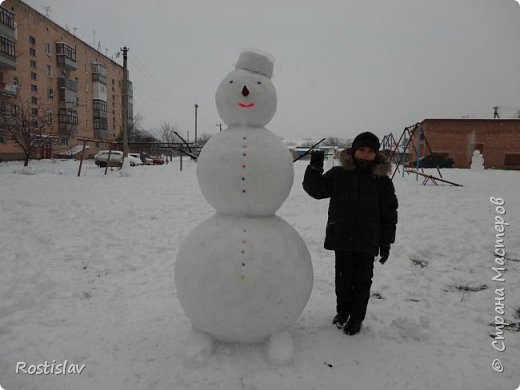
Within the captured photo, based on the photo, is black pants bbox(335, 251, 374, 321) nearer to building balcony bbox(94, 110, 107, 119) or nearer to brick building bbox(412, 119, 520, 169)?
brick building bbox(412, 119, 520, 169)

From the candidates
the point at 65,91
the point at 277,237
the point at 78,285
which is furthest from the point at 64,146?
the point at 277,237

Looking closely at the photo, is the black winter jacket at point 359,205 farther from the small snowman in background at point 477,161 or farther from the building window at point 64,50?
the building window at point 64,50

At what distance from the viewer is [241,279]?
8.00 feet

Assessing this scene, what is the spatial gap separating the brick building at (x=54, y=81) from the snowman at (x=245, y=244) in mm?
22457

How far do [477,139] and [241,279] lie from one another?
31562mm

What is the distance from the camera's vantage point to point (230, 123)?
2805 mm

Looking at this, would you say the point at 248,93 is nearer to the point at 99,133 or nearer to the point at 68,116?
the point at 68,116

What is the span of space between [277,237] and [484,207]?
753cm

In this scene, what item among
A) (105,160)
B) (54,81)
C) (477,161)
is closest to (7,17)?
(54,81)

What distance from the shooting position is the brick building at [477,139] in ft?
89.2

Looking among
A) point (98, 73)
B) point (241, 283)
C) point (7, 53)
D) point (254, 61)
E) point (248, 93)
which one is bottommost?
point (241, 283)

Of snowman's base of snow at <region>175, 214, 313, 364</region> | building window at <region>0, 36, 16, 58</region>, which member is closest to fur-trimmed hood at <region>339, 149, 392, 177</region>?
snowman's base of snow at <region>175, 214, 313, 364</region>

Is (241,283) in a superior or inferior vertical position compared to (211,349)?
superior

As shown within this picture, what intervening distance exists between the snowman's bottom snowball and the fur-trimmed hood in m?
→ 0.90
